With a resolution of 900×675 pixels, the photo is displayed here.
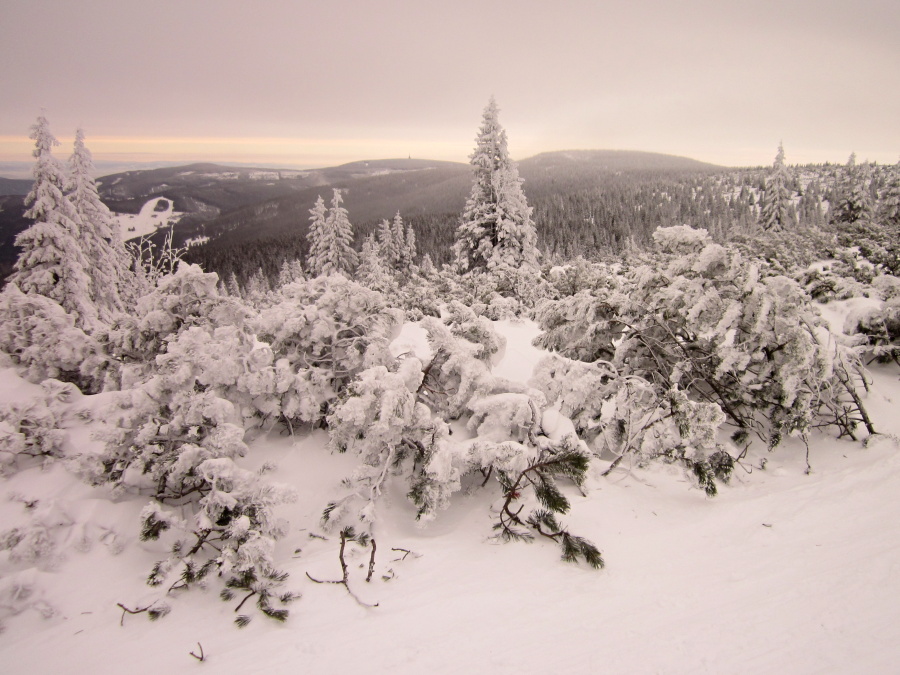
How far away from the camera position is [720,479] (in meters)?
4.75

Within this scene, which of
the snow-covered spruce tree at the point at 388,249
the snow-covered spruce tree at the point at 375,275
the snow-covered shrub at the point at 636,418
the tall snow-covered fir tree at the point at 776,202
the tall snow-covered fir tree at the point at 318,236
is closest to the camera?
the snow-covered shrub at the point at 636,418

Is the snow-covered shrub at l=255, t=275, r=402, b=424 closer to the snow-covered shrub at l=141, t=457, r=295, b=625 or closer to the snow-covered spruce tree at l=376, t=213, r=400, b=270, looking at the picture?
the snow-covered shrub at l=141, t=457, r=295, b=625

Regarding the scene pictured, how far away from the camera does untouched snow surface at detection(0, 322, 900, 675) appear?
2.70 metres

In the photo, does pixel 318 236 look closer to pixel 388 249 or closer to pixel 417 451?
pixel 388 249

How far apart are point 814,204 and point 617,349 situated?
12785cm

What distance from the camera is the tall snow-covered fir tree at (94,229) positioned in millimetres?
21812

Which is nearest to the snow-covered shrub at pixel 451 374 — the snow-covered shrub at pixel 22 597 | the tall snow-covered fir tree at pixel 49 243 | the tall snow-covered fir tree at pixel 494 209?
the snow-covered shrub at pixel 22 597

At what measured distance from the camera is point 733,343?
570 centimetres

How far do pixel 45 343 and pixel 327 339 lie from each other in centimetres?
A: 352

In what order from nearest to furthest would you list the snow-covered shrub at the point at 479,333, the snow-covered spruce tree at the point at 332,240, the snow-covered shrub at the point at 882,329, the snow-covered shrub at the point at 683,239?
the snow-covered shrub at the point at 479,333 < the snow-covered shrub at the point at 683,239 < the snow-covered shrub at the point at 882,329 < the snow-covered spruce tree at the point at 332,240

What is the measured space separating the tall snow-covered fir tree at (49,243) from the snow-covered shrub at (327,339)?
16.9 meters

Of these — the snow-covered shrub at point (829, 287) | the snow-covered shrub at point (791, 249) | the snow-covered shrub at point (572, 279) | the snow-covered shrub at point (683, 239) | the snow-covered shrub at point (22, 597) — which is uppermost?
the snow-covered shrub at point (683, 239)

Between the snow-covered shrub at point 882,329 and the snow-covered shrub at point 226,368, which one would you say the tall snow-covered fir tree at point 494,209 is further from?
the snow-covered shrub at point 226,368

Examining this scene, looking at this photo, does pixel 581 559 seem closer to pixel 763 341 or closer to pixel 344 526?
pixel 344 526
